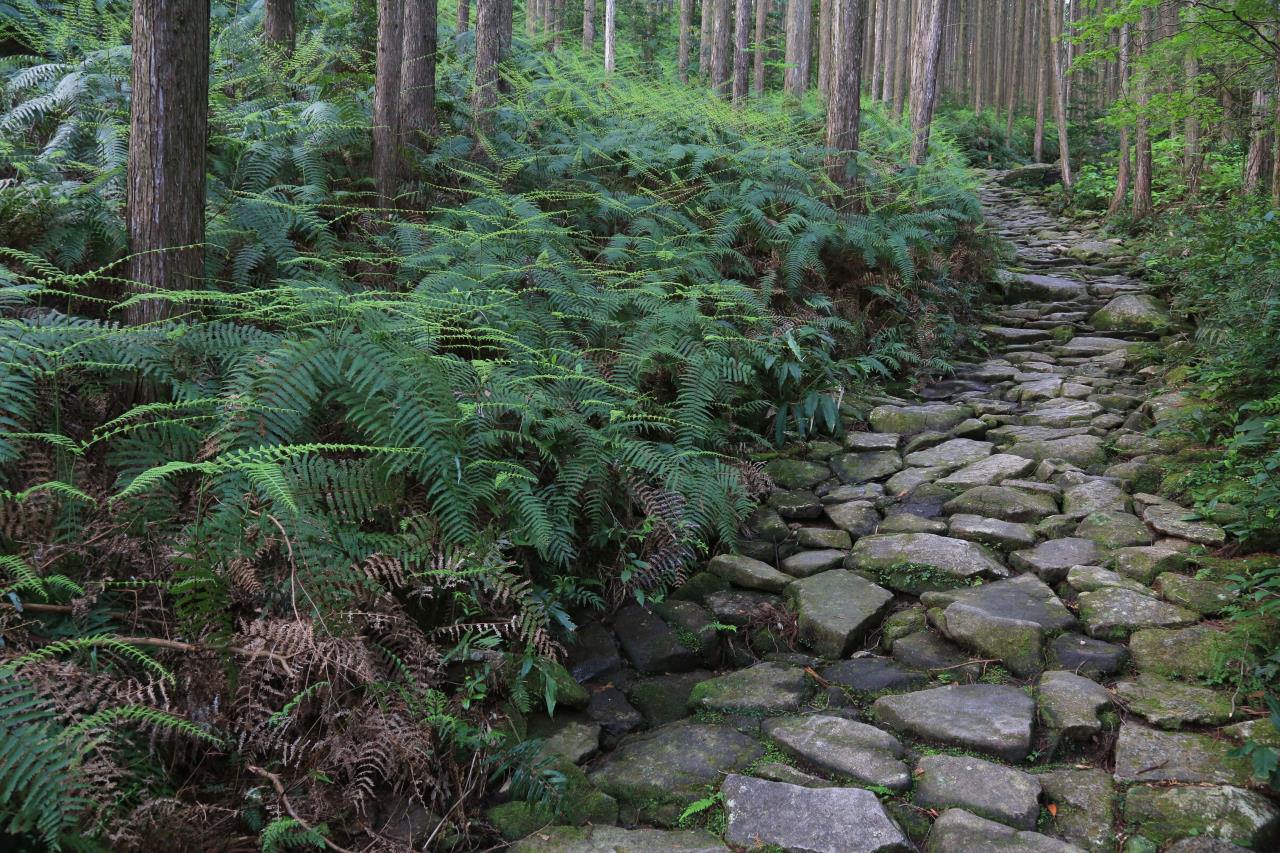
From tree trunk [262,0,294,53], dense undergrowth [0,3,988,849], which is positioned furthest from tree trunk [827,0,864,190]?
tree trunk [262,0,294,53]

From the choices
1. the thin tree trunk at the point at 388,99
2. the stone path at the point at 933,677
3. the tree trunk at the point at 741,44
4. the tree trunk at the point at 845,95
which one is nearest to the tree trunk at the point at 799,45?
the tree trunk at the point at 741,44

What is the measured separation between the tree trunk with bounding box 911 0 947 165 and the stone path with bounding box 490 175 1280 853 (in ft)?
26.1

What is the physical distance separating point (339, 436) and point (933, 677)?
2686 millimetres

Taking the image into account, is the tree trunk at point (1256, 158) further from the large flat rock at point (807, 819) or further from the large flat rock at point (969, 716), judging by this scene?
the large flat rock at point (807, 819)

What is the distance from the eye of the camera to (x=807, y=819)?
242 cm

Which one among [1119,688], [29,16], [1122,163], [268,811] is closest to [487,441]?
[268,811]

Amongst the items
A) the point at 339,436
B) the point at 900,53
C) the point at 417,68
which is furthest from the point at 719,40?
the point at 339,436

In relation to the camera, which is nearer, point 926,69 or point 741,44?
point 926,69

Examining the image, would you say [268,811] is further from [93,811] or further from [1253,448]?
[1253,448]

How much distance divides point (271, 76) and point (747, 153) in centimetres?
431

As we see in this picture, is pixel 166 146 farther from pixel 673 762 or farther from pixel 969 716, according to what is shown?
pixel 969 716

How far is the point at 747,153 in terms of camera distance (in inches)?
310

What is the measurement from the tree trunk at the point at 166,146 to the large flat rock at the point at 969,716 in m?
3.53

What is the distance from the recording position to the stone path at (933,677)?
2406 mm
